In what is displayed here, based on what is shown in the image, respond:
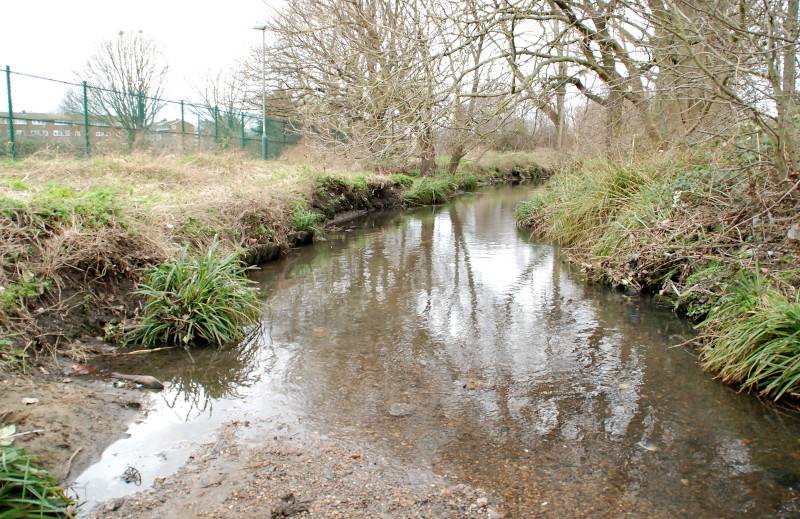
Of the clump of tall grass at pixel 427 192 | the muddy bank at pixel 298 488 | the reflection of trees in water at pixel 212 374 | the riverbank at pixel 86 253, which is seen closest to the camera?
the muddy bank at pixel 298 488

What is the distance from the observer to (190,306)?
5250 millimetres

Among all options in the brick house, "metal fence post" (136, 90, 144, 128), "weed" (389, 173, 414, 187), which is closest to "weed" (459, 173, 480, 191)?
"weed" (389, 173, 414, 187)

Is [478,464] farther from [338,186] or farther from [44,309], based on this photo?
[338,186]

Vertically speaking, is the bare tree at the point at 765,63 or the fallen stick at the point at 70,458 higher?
the bare tree at the point at 765,63

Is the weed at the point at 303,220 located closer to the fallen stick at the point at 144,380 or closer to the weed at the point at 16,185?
the weed at the point at 16,185

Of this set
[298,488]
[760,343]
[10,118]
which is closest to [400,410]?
[298,488]

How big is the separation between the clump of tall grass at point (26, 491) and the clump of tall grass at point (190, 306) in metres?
2.36

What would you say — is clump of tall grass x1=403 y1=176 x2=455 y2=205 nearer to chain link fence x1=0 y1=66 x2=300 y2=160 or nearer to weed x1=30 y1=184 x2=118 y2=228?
chain link fence x1=0 y1=66 x2=300 y2=160

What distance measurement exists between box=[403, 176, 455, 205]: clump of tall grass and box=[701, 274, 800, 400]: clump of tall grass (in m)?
14.6

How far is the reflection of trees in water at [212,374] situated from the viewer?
13.6 ft

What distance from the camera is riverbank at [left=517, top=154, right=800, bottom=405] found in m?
4.17

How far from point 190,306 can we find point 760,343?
4800mm

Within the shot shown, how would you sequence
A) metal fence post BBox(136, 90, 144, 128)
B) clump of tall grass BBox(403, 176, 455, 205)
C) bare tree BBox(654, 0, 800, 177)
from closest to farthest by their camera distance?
bare tree BBox(654, 0, 800, 177) < metal fence post BBox(136, 90, 144, 128) < clump of tall grass BBox(403, 176, 455, 205)

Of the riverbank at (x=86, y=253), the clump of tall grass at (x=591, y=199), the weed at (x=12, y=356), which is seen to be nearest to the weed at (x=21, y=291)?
the riverbank at (x=86, y=253)
